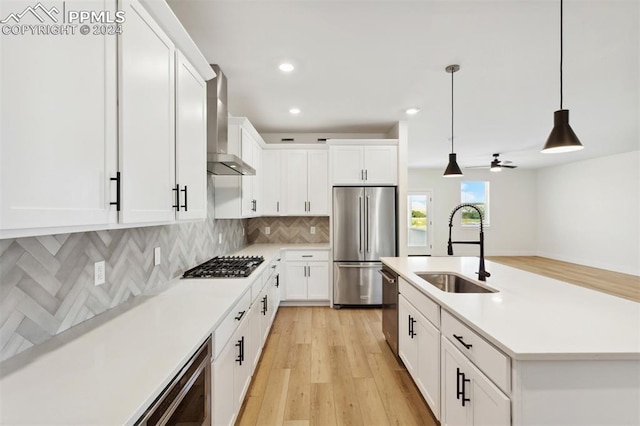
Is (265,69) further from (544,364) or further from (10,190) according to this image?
(544,364)

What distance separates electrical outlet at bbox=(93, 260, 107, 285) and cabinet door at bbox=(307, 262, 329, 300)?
3.16 meters

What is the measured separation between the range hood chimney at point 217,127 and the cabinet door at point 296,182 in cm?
179

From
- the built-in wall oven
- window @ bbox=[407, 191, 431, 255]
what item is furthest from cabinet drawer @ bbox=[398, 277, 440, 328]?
window @ bbox=[407, 191, 431, 255]

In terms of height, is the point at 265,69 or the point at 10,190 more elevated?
the point at 265,69

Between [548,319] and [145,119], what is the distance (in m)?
2.06

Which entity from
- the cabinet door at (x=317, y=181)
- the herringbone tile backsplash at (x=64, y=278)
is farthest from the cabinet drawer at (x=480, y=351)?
the cabinet door at (x=317, y=181)

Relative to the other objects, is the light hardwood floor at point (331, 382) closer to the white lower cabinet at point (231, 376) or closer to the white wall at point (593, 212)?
the white lower cabinet at point (231, 376)

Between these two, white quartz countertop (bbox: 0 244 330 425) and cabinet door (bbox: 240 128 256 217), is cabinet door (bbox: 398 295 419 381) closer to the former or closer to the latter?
white quartz countertop (bbox: 0 244 330 425)

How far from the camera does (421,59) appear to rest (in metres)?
2.71

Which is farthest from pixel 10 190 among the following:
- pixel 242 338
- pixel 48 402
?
pixel 242 338

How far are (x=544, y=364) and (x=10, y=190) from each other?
1.79m

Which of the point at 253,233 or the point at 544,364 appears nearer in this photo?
the point at 544,364

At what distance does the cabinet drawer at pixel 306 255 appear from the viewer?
4.52 metres

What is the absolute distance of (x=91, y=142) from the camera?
103cm
